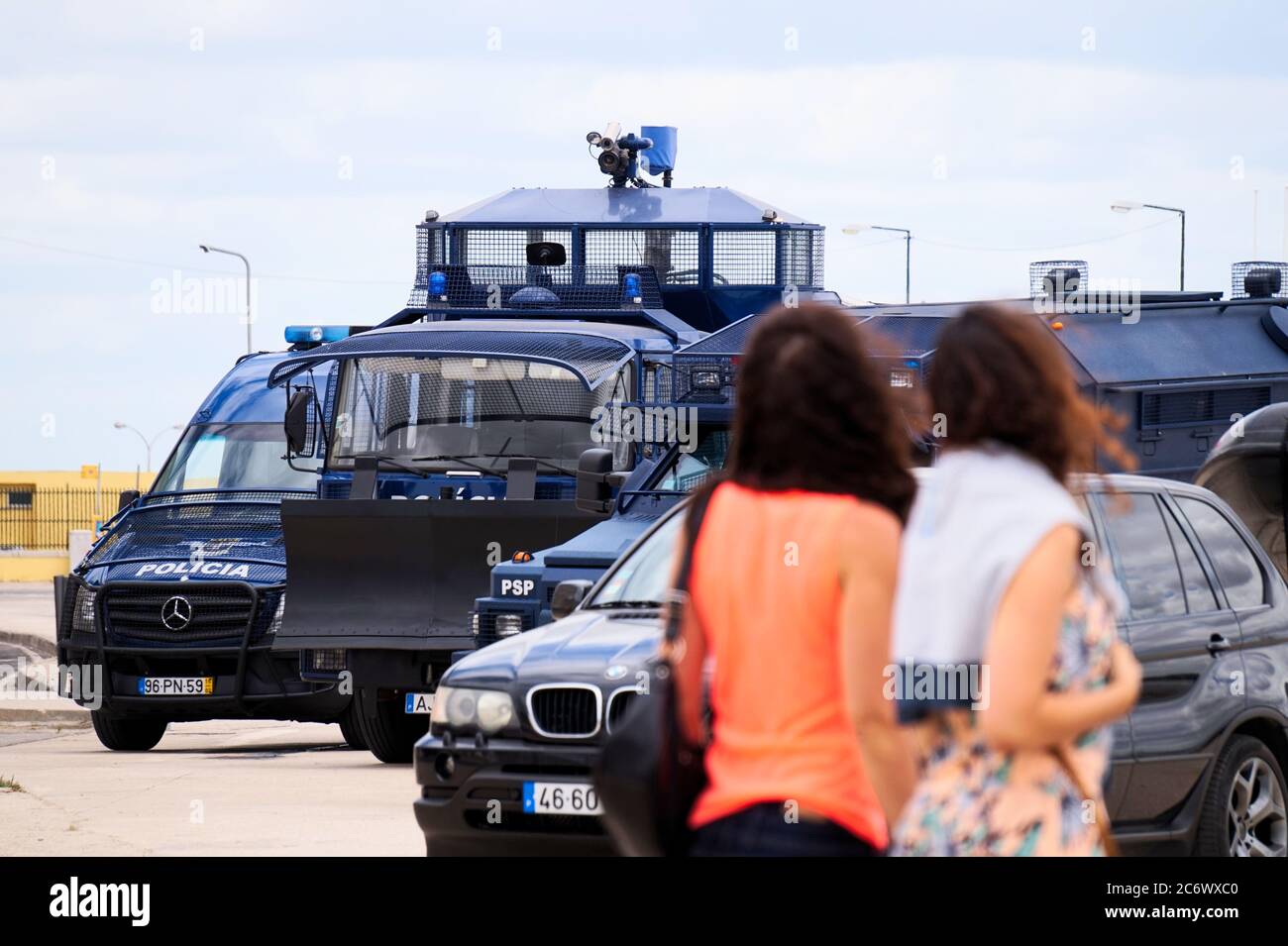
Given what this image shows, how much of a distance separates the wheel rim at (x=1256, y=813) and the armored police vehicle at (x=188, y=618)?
7303 mm

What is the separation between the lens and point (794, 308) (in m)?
4.20

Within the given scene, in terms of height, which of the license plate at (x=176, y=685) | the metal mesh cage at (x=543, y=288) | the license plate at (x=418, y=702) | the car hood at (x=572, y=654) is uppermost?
the metal mesh cage at (x=543, y=288)

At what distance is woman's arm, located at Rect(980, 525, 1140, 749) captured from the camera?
3646 millimetres

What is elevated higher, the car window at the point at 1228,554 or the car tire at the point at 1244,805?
the car window at the point at 1228,554

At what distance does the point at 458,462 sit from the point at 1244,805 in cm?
759

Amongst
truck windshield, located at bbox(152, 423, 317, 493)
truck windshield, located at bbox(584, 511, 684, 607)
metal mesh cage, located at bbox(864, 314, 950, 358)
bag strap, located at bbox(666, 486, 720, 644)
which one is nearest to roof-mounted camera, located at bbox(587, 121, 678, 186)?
truck windshield, located at bbox(152, 423, 317, 493)

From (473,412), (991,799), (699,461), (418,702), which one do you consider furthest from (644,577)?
(473,412)

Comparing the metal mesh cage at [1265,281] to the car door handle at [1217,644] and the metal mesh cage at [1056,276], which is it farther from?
the car door handle at [1217,644]

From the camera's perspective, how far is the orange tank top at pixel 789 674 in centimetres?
384

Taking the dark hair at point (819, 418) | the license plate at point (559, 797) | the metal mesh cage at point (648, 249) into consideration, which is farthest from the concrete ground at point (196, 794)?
the dark hair at point (819, 418)

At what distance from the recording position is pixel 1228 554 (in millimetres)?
8586

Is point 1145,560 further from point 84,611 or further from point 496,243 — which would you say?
point 496,243
